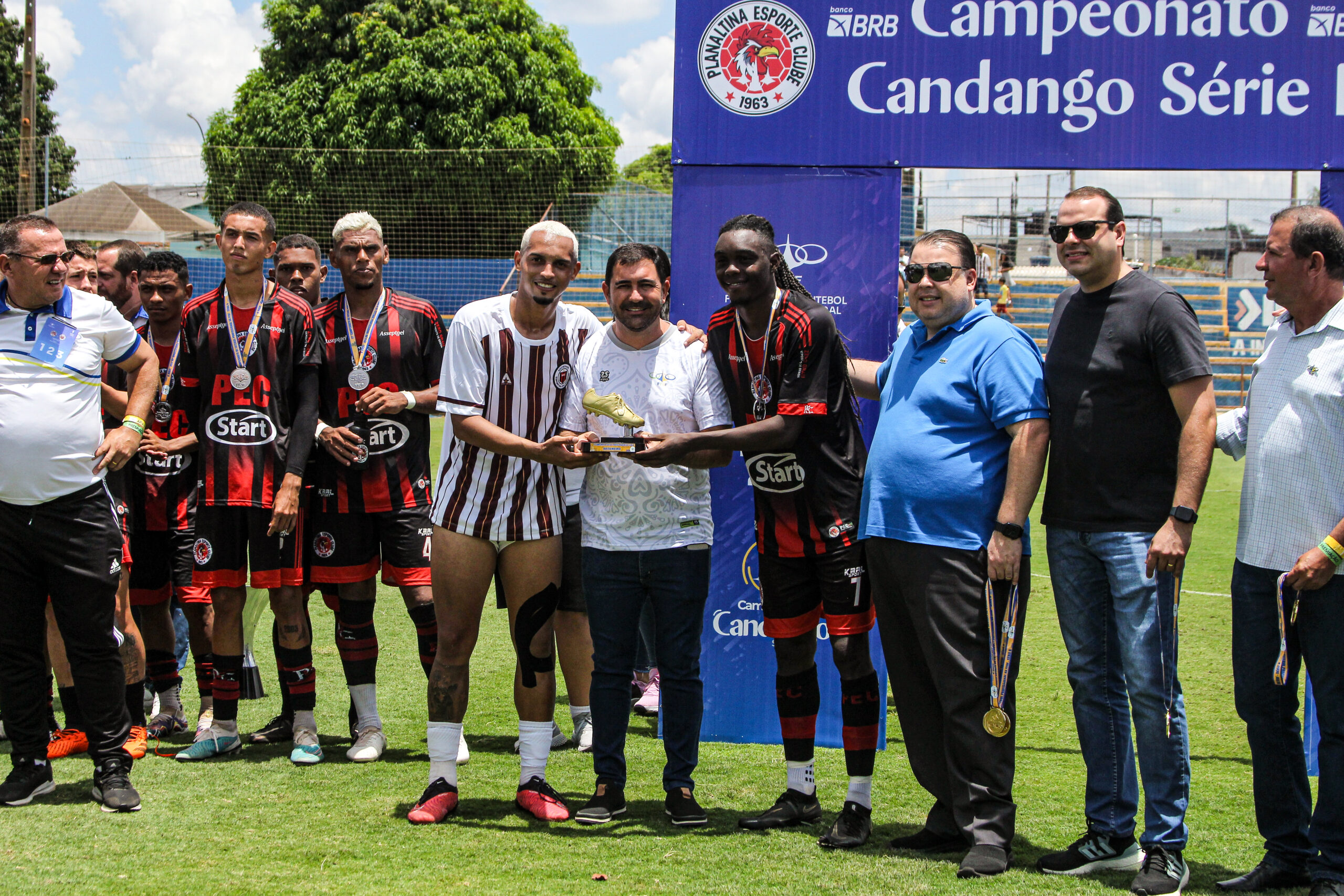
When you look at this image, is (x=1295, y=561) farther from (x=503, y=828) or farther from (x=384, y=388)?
(x=384, y=388)

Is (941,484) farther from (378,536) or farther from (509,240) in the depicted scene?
(509,240)

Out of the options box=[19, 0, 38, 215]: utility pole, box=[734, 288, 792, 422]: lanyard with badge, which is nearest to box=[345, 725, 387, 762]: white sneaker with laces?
box=[734, 288, 792, 422]: lanyard with badge

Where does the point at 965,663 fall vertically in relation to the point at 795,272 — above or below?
below

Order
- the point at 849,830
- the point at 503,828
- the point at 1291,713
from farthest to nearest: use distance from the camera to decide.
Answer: the point at 503,828 → the point at 849,830 → the point at 1291,713

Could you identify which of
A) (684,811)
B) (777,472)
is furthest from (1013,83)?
(684,811)

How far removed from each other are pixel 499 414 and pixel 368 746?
5.80ft

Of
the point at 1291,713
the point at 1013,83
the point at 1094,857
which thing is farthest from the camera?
the point at 1013,83

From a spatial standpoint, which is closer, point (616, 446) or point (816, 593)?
point (616, 446)

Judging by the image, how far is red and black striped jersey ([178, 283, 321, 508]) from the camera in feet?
16.2

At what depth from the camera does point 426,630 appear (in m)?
5.21

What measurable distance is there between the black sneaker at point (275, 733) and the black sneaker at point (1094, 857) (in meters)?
3.37

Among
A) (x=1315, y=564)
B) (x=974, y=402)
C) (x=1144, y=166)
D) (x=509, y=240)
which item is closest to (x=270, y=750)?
(x=974, y=402)

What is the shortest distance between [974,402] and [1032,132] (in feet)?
5.65

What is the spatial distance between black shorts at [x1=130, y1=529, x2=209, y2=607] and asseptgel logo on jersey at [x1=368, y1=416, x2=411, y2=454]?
1026 mm
